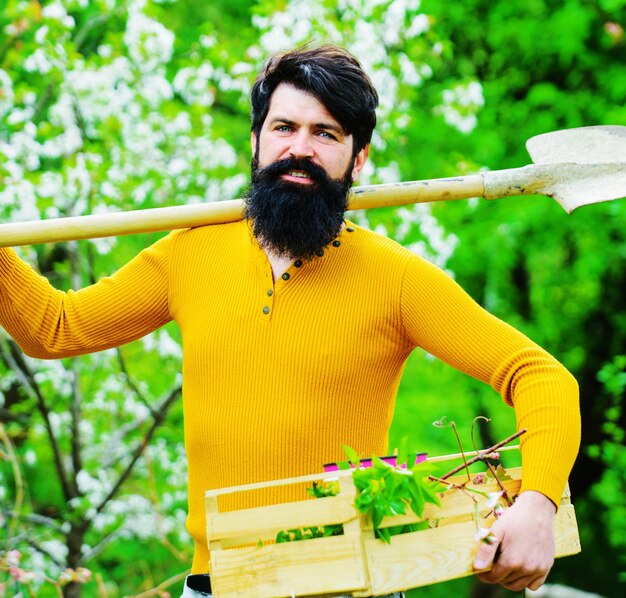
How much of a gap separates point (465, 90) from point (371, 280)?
3135 millimetres

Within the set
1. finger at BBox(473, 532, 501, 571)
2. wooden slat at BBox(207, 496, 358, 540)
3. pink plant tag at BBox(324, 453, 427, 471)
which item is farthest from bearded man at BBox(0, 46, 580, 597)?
wooden slat at BBox(207, 496, 358, 540)

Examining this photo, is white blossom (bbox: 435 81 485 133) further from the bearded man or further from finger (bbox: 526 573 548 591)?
finger (bbox: 526 573 548 591)

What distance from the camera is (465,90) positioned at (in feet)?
17.2

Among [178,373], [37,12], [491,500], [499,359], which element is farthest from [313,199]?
[37,12]

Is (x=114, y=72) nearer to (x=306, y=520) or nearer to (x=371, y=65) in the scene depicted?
(x=371, y=65)

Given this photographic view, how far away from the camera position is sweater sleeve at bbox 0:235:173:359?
2439mm

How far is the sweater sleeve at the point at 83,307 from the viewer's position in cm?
244

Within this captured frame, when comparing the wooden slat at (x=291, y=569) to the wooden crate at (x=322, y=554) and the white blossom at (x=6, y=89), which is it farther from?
the white blossom at (x=6, y=89)

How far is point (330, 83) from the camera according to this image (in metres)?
2.51

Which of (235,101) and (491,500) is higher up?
(235,101)

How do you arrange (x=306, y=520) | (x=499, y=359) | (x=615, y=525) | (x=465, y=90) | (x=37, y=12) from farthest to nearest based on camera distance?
(x=615, y=525)
(x=465, y=90)
(x=37, y=12)
(x=499, y=359)
(x=306, y=520)

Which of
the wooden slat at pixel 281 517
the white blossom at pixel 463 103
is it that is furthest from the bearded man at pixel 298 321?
the white blossom at pixel 463 103

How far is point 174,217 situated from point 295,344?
0.49 metres

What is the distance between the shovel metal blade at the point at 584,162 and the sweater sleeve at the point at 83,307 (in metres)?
1.08
